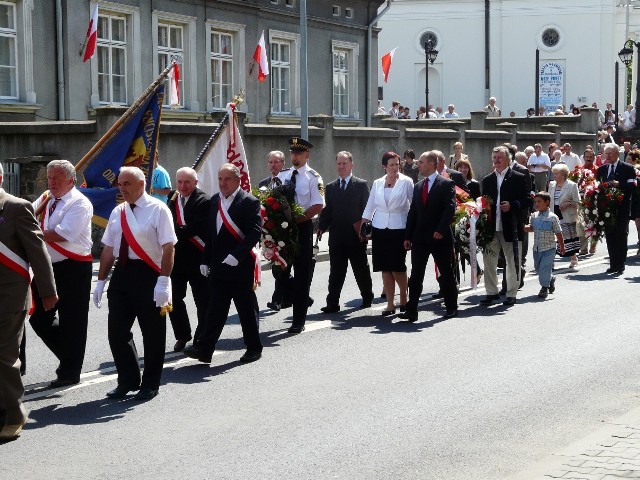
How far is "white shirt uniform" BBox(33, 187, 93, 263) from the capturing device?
9.88 metres

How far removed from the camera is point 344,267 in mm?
14312

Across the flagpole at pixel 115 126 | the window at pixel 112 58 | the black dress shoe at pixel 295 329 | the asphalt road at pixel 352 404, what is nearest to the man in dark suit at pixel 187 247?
the asphalt road at pixel 352 404

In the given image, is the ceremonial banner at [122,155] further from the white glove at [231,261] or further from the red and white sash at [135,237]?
the red and white sash at [135,237]

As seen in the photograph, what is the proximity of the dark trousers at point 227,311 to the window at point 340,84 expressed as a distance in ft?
81.8

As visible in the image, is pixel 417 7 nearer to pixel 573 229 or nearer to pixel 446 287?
pixel 573 229

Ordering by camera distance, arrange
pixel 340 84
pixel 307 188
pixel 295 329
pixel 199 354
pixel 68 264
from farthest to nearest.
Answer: pixel 340 84
pixel 307 188
pixel 295 329
pixel 199 354
pixel 68 264

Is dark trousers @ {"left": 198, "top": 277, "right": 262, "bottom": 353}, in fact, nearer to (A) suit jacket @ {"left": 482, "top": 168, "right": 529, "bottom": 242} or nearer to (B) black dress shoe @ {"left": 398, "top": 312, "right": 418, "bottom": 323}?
(B) black dress shoe @ {"left": 398, "top": 312, "right": 418, "bottom": 323}

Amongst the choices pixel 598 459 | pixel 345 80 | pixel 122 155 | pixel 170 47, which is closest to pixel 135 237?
pixel 598 459

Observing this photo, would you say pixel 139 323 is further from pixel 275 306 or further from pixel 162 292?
pixel 275 306

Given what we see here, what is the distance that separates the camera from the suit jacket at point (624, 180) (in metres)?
18.7

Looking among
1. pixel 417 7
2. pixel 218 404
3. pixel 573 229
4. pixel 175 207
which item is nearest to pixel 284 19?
pixel 573 229

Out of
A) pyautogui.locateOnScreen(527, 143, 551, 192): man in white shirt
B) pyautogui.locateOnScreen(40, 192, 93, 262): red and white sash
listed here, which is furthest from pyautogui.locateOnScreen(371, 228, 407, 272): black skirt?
pyautogui.locateOnScreen(527, 143, 551, 192): man in white shirt

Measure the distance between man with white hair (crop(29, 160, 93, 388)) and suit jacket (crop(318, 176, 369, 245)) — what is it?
467 centimetres

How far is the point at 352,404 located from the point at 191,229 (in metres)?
3.01
